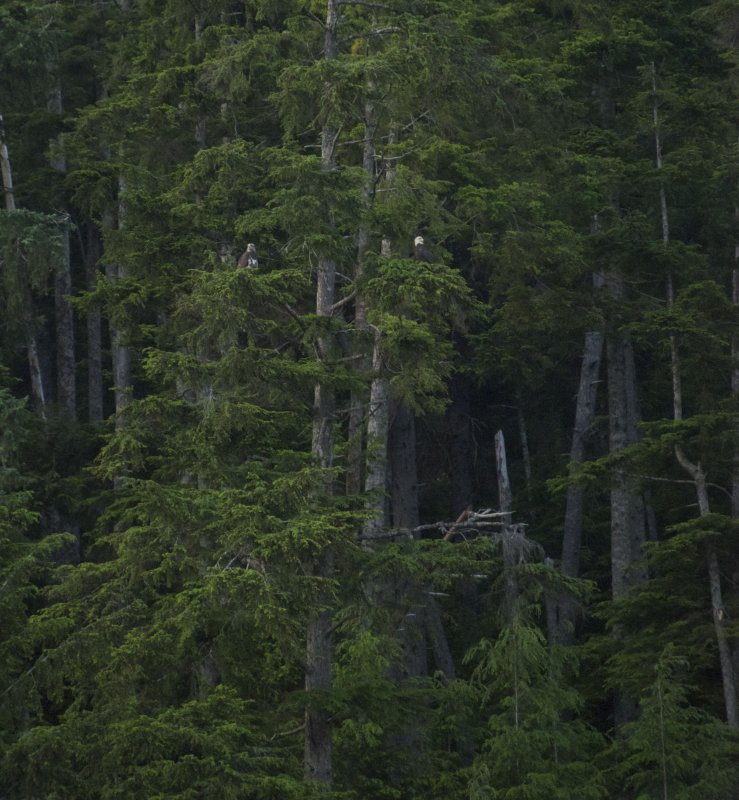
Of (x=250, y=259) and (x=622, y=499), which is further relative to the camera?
(x=622, y=499)

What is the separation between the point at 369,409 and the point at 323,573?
5.29 metres

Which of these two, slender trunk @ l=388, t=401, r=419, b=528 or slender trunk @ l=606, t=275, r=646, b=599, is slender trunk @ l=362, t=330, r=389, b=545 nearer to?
slender trunk @ l=388, t=401, r=419, b=528

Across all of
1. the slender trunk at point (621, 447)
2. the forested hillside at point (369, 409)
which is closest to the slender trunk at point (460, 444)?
the forested hillside at point (369, 409)

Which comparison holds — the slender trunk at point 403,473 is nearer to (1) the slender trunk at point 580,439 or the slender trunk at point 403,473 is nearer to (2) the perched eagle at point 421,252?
(1) the slender trunk at point 580,439

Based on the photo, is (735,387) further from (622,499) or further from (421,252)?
(421,252)

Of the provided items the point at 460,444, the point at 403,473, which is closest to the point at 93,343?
the point at 460,444

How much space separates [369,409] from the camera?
811 inches

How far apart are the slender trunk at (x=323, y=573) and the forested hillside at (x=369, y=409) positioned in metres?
0.04

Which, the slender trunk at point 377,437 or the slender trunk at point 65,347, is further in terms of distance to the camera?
the slender trunk at point 65,347

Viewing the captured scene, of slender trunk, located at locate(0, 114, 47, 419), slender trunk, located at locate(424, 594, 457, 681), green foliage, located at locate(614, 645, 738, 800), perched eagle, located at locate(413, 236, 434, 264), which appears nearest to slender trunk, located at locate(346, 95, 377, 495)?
perched eagle, located at locate(413, 236, 434, 264)

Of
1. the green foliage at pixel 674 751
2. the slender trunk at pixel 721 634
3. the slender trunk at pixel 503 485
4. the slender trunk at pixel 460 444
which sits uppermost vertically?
the slender trunk at pixel 460 444

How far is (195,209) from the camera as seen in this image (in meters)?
19.3

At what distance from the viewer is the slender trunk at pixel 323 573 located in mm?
15602

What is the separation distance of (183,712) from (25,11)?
15.8m
